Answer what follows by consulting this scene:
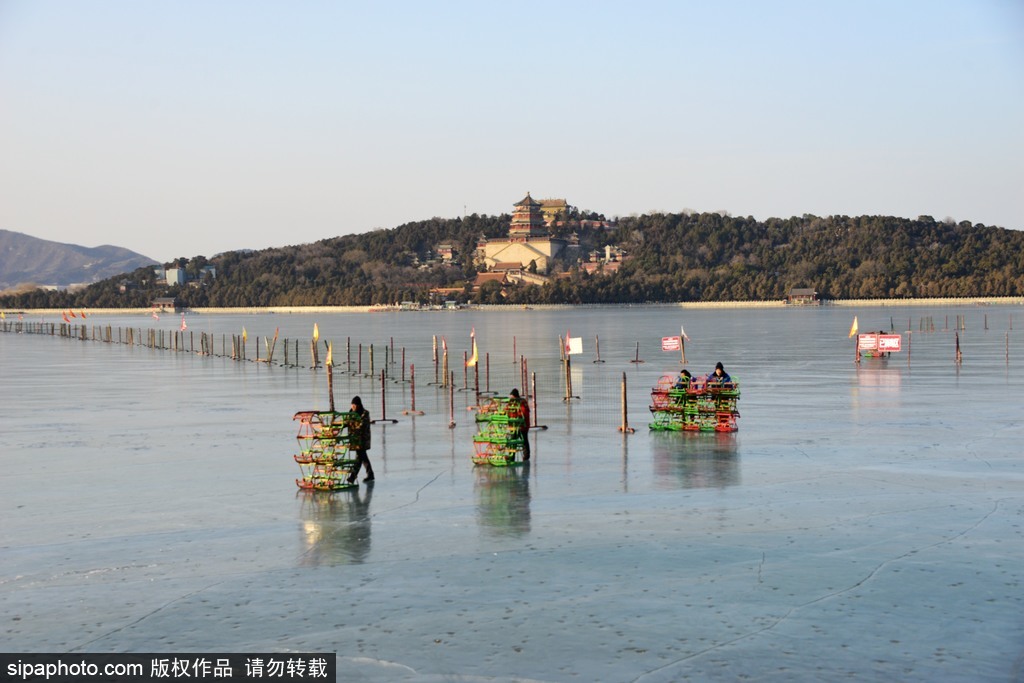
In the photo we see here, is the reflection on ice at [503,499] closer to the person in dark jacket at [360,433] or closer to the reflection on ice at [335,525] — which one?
the reflection on ice at [335,525]

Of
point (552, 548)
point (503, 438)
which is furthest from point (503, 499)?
point (552, 548)

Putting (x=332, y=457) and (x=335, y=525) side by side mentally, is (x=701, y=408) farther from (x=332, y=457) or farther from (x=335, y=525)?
(x=335, y=525)

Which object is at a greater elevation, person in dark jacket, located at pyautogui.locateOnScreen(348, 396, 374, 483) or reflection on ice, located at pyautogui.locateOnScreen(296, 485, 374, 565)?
person in dark jacket, located at pyautogui.locateOnScreen(348, 396, 374, 483)

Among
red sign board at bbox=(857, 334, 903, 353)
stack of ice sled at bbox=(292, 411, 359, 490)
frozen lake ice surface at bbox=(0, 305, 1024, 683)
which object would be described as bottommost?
frozen lake ice surface at bbox=(0, 305, 1024, 683)

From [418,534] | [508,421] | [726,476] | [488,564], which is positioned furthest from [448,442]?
[488,564]

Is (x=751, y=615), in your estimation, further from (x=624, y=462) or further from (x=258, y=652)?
(x=624, y=462)

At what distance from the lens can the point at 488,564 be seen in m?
18.1

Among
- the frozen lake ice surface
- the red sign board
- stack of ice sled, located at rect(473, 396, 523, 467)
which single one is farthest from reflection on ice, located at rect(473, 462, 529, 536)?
the red sign board

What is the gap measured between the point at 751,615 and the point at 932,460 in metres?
13.7

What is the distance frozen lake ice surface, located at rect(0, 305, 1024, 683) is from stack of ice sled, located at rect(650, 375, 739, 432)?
66 cm

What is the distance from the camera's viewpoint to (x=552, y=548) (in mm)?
18984

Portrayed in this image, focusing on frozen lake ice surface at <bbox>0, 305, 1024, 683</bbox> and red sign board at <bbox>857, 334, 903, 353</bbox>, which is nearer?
frozen lake ice surface at <bbox>0, 305, 1024, 683</bbox>

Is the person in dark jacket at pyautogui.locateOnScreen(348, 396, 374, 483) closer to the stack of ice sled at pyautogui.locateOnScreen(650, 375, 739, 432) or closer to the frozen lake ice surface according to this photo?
the frozen lake ice surface

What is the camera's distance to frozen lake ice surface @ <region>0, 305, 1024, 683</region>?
14430mm
